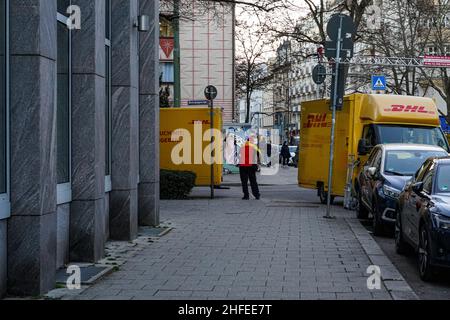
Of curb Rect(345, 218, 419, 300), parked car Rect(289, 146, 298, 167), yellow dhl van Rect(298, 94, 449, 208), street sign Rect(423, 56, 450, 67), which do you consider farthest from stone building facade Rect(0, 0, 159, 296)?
parked car Rect(289, 146, 298, 167)

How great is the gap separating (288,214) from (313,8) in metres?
19.1

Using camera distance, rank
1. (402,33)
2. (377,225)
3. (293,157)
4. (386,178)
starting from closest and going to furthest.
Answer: (377,225) < (386,178) < (402,33) < (293,157)

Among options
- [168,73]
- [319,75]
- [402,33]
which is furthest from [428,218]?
[168,73]

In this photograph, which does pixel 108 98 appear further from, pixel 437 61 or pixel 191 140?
pixel 437 61

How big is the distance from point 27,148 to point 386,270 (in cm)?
457

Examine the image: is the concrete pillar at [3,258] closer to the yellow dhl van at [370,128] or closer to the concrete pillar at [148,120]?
the concrete pillar at [148,120]

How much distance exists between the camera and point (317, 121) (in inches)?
842

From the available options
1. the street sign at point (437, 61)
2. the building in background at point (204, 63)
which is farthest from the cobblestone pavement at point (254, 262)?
the building in background at point (204, 63)

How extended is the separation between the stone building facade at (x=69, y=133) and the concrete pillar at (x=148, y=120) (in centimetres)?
2

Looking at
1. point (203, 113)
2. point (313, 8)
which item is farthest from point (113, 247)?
point (313, 8)

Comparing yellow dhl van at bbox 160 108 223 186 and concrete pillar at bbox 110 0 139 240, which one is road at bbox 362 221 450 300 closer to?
concrete pillar at bbox 110 0 139 240

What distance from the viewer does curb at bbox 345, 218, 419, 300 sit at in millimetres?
7944

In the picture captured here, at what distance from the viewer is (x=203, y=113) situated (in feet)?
73.2
